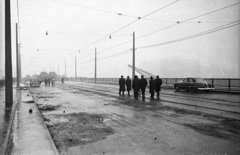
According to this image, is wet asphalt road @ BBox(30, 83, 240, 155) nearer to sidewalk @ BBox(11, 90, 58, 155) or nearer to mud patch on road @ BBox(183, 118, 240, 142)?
mud patch on road @ BBox(183, 118, 240, 142)

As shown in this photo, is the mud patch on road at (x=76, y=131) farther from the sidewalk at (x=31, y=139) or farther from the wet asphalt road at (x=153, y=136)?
the sidewalk at (x=31, y=139)

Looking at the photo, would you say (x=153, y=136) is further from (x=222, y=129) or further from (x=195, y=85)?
(x=195, y=85)

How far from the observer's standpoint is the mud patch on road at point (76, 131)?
4.82 meters

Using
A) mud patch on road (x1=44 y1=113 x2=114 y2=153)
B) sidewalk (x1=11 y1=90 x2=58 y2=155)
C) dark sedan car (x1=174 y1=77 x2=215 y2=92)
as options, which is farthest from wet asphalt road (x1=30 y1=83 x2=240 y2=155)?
dark sedan car (x1=174 y1=77 x2=215 y2=92)

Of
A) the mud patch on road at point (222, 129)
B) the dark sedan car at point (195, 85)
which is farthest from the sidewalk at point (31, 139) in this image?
the dark sedan car at point (195, 85)

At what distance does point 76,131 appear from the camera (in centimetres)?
579

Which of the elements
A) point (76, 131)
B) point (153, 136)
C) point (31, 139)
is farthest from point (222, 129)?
point (31, 139)

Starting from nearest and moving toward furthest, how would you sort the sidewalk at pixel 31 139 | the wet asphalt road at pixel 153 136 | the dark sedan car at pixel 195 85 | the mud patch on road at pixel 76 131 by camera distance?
Result: the sidewalk at pixel 31 139 < the wet asphalt road at pixel 153 136 < the mud patch on road at pixel 76 131 < the dark sedan car at pixel 195 85

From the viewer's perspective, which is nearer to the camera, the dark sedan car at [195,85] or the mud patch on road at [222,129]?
the mud patch on road at [222,129]

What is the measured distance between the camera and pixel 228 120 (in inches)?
279

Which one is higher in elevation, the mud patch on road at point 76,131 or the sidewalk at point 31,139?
the sidewalk at point 31,139

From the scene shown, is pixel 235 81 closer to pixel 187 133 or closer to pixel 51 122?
pixel 187 133

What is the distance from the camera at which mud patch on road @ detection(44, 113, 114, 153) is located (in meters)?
4.82

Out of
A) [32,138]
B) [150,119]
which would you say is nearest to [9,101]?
[32,138]
